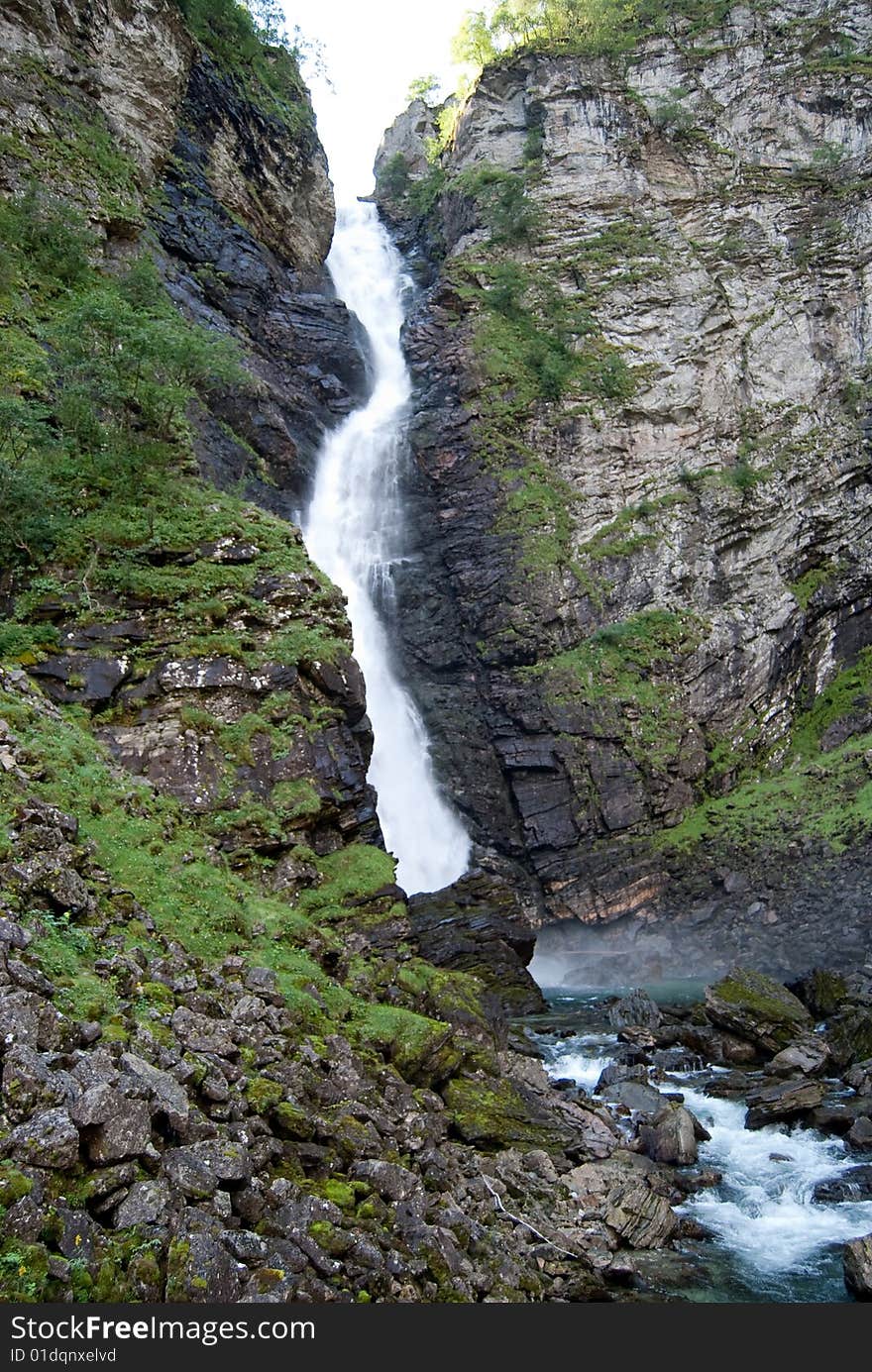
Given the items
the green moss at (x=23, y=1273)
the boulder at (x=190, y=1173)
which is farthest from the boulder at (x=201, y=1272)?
the green moss at (x=23, y=1273)

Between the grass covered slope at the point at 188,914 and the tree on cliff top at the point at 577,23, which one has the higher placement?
the tree on cliff top at the point at 577,23

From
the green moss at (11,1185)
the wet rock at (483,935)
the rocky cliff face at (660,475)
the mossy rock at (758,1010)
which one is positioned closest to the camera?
the green moss at (11,1185)

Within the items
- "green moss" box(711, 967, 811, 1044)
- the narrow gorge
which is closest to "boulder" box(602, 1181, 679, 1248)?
the narrow gorge

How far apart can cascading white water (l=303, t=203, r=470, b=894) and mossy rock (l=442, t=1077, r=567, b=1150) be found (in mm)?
11884

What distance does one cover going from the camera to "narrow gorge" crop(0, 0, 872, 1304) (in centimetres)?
646

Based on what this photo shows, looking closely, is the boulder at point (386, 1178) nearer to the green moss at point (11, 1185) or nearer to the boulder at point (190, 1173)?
the boulder at point (190, 1173)

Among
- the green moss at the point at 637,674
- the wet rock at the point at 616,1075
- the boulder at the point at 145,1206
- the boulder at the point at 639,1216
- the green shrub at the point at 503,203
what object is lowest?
the boulder at the point at 639,1216

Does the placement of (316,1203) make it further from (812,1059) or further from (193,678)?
(812,1059)

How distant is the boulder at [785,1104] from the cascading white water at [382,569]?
11459 mm

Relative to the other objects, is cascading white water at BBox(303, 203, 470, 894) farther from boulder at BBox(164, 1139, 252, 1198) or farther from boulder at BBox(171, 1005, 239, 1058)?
boulder at BBox(164, 1139, 252, 1198)

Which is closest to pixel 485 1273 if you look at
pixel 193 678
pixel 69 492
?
pixel 193 678

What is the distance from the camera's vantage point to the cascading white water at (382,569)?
2388 cm

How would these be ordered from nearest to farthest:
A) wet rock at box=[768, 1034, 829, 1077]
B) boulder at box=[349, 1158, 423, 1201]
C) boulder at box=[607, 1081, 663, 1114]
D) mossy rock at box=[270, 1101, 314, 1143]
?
mossy rock at box=[270, 1101, 314, 1143]
boulder at box=[349, 1158, 423, 1201]
boulder at box=[607, 1081, 663, 1114]
wet rock at box=[768, 1034, 829, 1077]

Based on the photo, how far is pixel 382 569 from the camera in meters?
28.5
